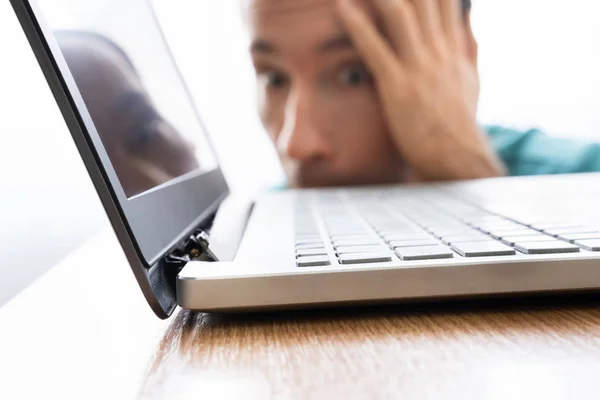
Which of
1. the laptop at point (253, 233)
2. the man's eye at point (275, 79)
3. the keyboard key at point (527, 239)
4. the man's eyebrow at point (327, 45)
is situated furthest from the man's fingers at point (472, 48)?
the keyboard key at point (527, 239)

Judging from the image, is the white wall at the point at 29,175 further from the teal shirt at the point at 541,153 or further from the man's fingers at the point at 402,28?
the teal shirt at the point at 541,153

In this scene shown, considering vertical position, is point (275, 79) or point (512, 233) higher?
point (275, 79)

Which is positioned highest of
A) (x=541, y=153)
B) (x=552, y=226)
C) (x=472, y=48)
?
(x=472, y=48)

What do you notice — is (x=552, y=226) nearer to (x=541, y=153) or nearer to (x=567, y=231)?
(x=567, y=231)

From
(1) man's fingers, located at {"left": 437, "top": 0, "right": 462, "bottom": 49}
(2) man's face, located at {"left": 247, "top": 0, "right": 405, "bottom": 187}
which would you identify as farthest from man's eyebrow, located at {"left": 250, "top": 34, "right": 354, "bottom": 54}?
(1) man's fingers, located at {"left": 437, "top": 0, "right": 462, "bottom": 49}

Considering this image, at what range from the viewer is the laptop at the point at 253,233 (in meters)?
0.25

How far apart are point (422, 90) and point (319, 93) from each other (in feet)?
0.59

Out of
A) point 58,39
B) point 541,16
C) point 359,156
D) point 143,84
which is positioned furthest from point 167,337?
point 541,16

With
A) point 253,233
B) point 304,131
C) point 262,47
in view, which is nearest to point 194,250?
point 253,233

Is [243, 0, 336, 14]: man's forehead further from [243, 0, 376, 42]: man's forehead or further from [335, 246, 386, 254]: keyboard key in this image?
[335, 246, 386, 254]: keyboard key

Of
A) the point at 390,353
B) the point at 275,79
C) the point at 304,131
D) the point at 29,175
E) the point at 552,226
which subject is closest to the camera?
the point at 390,353

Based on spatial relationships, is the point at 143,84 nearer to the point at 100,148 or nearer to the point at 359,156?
the point at 100,148

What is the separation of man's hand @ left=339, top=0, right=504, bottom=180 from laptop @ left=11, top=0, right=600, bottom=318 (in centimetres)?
46

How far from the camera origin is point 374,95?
3.14 ft
